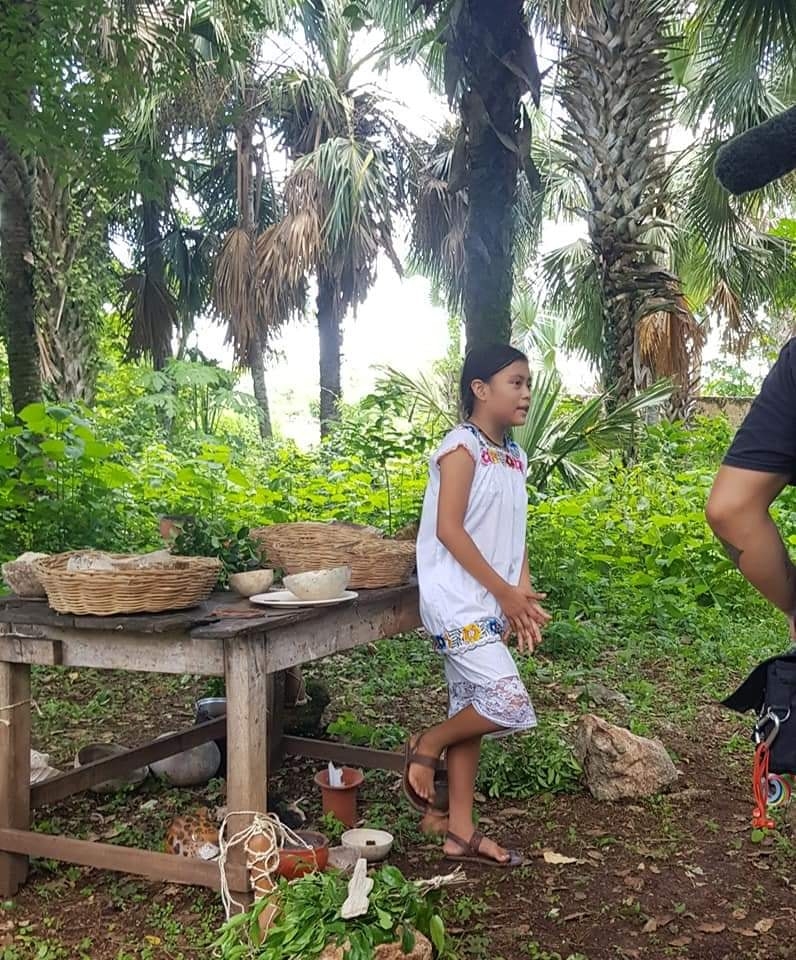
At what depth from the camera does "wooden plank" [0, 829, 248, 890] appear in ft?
8.59

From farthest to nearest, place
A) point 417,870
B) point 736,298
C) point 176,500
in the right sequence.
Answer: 1. point 736,298
2. point 176,500
3. point 417,870

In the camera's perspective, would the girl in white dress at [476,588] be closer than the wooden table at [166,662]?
No

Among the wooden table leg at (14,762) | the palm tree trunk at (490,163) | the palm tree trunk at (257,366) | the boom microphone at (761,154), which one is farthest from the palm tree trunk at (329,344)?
the boom microphone at (761,154)

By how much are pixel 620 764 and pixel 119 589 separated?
6.80ft

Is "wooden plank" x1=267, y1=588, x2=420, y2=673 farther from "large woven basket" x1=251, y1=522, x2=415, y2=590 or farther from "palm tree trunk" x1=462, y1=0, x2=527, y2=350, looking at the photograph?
"palm tree trunk" x1=462, y1=0, x2=527, y2=350

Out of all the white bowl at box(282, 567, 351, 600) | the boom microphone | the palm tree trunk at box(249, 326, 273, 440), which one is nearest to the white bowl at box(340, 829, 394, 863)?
the white bowl at box(282, 567, 351, 600)

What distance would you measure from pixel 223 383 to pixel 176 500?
8.16 meters

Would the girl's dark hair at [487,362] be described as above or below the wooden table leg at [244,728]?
above

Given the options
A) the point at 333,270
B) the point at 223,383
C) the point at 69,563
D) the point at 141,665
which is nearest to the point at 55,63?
the point at 69,563

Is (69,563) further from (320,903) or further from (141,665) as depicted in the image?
(320,903)

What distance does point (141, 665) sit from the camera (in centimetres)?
263

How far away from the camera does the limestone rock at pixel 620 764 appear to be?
363 cm

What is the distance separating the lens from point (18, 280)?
6609mm

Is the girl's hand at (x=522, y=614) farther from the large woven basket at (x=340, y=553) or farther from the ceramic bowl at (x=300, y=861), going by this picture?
the ceramic bowl at (x=300, y=861)
